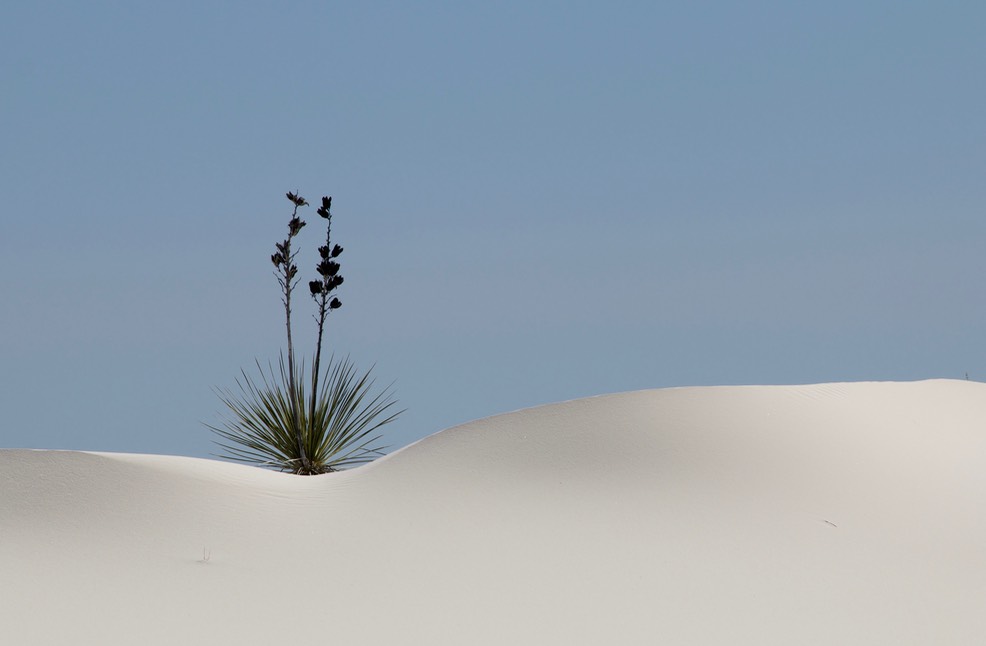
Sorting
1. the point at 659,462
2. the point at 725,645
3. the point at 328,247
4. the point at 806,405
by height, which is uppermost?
the point at 328,247

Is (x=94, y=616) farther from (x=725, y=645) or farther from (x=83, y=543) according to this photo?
(x=725, y=645)

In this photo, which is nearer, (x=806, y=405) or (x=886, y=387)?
(x=806, y=405)

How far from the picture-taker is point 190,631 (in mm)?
4699

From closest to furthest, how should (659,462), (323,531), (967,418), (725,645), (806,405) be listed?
(725,645) < (323,531) < (659,462) < (806,405) < (967,418)

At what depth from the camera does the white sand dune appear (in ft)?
16.0

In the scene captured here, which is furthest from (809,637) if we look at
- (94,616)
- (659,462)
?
(94,616)

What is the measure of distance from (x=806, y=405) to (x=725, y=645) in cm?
318

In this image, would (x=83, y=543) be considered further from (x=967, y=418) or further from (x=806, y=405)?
(x=967, y=418)

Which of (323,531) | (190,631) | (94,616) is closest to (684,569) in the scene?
(323,531)

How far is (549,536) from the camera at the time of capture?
5762 mm

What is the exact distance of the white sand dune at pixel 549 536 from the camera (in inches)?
191

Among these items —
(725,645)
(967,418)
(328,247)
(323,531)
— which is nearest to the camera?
(725,645)

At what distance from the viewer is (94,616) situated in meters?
4.85

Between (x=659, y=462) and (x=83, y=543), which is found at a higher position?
(x=659, y=462)
